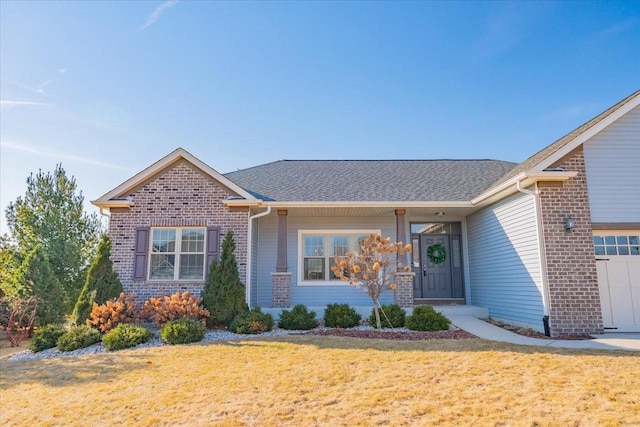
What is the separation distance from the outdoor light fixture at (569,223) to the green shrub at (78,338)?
10699mm

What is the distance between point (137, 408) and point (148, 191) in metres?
7.46

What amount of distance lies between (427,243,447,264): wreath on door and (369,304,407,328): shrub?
3.52 meters

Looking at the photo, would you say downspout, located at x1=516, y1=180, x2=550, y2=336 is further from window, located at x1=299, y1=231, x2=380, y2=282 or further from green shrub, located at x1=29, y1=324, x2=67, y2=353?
green shrub, located at x1=29, y1=324, x2=67, y2=353

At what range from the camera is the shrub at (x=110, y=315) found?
27.5 ft

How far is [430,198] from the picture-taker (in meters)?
11.0

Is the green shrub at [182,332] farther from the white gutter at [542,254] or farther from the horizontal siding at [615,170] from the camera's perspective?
the horizontal siding at [615,170]

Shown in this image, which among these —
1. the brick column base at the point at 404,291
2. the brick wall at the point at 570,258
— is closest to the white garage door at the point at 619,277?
the brick wall at the point at 570,258

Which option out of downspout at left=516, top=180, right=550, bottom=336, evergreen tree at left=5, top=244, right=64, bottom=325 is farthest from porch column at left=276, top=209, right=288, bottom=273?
evergreen tree at left=5, top=244, right=64, bottom=325

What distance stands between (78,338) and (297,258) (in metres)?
6.16

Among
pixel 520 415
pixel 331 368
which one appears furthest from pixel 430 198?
pixel 520 415

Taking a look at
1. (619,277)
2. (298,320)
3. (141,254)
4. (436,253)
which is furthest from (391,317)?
(141,254)

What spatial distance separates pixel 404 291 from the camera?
10.5 metres

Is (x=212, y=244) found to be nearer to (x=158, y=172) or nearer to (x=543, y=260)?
(x=158, y=172)

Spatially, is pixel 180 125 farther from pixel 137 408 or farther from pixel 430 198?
pixel 137 408
